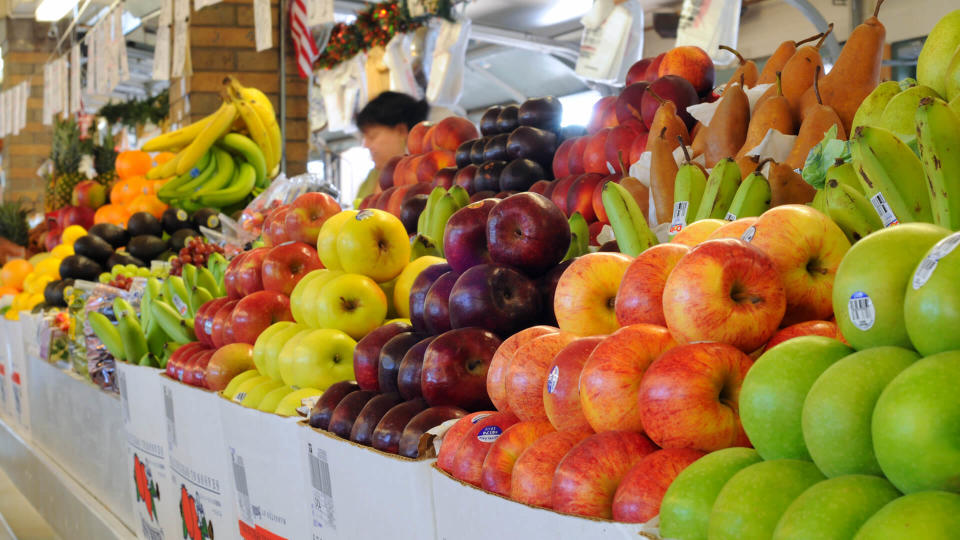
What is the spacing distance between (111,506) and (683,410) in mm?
2754

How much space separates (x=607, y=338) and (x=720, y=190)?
584 millimetres

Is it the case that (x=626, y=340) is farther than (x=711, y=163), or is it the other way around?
(x=711, y=163)

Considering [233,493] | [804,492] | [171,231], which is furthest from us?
[171,231]

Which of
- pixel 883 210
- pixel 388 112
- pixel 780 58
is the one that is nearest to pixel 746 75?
pixel 780 58

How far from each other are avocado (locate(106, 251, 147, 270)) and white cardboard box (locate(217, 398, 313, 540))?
2.72m

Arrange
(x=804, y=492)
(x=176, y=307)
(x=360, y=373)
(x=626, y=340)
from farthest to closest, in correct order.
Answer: (x=176, y=307)
(x=360, y=373)
(x=626, y=340)
(x=804, y=492)

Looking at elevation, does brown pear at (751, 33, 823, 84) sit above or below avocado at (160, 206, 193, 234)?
above

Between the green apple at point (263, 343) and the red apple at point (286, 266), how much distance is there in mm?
251

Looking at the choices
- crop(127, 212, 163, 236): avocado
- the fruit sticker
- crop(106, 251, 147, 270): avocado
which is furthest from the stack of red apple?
crop(127, 212, 163, 236): avocado

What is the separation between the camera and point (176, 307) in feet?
10.3

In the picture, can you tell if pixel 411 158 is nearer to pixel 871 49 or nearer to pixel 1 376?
pixel 871 49

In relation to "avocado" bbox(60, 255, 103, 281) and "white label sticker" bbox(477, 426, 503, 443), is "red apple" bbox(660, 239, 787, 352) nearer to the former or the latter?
"white label sticker" bbox(477, 426, 503, 443)

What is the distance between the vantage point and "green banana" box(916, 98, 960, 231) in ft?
3.36

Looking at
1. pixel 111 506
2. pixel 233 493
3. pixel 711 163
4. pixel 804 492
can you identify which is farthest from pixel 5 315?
pixel 804 492
